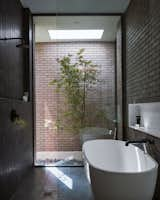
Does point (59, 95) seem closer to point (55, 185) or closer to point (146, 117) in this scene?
point (55, 185)

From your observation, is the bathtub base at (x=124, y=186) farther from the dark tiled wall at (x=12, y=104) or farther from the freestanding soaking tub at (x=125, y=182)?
the dark tiled wall at (x=12, y=104)

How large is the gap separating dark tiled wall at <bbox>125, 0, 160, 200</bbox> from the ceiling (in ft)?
1.58

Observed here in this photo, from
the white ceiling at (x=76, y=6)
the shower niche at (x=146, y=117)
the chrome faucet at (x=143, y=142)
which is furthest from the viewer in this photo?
the white ceiling at (x=76, y=6)

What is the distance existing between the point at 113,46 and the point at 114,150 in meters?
2.23

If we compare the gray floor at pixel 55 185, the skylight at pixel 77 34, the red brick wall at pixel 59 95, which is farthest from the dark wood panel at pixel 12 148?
the skylight at pixel 77 34

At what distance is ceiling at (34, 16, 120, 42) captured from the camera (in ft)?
15.9

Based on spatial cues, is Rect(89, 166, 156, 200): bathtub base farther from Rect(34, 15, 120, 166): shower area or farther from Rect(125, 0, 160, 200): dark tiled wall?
Rect(34, 15, 120, 166): shower area

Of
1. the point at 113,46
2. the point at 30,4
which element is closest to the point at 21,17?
the point at 30,4

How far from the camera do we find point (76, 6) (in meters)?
4.53

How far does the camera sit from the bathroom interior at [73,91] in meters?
3.19

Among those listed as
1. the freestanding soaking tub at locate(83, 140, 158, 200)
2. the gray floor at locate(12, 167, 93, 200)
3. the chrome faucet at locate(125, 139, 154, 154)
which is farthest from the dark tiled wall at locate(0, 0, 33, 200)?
the chrome faucet at locate(125, 139, 154, 154)

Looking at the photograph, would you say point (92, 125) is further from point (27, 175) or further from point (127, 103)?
point (27, 175)

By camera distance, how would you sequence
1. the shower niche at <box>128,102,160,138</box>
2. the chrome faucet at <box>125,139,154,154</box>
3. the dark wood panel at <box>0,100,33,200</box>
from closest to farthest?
the chrome faucet at <box>125,139,154,154</box> → the dark wood panel at <box>0,100,33,200</box> → the shower niche at <box>128,102,160,138</box>

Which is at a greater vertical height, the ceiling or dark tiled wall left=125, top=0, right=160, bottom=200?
the ceiling
